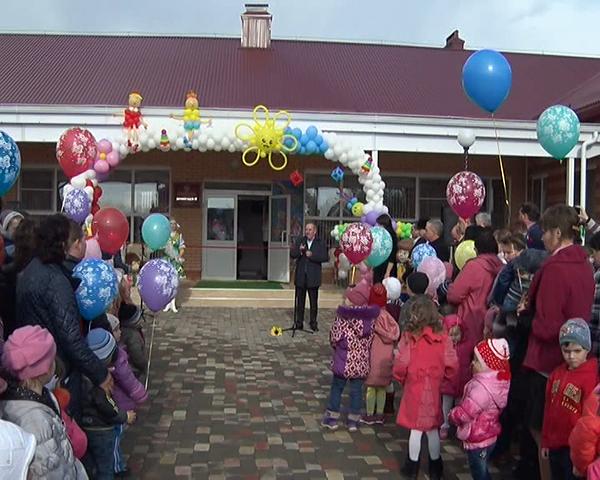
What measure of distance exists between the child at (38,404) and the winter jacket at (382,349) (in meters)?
2.98

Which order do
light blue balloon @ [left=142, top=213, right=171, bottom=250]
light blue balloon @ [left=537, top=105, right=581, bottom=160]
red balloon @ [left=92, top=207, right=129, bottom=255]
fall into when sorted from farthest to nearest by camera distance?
light blue balloon @ [left=142, top=213, right=171, bottom=250] → light blue balloon @ [left=537, top=105, right=581, bottom=160] → red balloon @ [left=92, top=207, right=129, bottom=255]

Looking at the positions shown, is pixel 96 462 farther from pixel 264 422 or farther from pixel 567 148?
pixel 567 148

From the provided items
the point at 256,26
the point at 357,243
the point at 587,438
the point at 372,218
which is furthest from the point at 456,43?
the point at 587,438

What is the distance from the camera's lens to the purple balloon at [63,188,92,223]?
21.7 ft

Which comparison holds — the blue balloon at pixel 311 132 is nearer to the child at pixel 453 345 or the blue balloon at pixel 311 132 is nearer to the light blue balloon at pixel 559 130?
the light blue balloon at pixel 559 130

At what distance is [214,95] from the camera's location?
48.4 feet

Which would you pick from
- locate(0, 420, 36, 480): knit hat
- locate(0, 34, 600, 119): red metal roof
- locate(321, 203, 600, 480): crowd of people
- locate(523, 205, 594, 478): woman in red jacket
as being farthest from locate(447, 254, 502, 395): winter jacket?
locate(0, 34, 600, 119): red metal roof

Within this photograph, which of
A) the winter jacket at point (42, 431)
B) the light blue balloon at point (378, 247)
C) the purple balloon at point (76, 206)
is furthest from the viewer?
the light blue balloon at point (378, 247)

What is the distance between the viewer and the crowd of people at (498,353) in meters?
3.54

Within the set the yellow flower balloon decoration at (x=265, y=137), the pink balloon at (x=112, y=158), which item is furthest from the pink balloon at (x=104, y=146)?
the yellow flower balloon decoration at (x=265, y=137)

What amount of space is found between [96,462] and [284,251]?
1114cm

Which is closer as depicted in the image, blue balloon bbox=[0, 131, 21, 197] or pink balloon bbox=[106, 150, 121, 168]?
blue balloon bbox=[0, 131, 21, 197]

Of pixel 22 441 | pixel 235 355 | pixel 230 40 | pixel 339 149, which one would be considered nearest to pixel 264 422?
pixel 235 355

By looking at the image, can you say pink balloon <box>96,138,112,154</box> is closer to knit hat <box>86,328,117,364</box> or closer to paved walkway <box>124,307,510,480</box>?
paved walkway <box>124,307,510,480</box>
